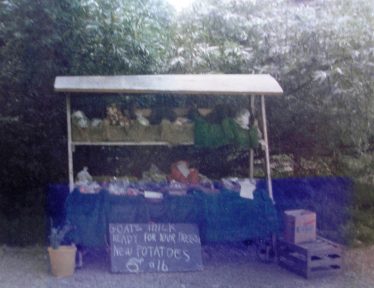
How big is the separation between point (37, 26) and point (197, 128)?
7.50 ft

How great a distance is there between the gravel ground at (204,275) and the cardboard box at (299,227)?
384 mm

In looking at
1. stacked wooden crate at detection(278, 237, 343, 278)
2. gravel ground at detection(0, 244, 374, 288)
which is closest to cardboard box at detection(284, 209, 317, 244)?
stacked wooden crate at detection(278, 237, 343, 278)

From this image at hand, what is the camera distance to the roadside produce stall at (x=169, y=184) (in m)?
7.66

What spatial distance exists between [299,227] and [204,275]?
3.86 feet

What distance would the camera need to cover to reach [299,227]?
25.6 ft

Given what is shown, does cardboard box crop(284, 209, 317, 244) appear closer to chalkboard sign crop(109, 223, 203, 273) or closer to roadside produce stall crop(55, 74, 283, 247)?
roadside produce stall crop(55, 74, 283, 247)

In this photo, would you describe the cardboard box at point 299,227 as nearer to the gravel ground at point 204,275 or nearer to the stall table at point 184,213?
the stall table at point 184,213

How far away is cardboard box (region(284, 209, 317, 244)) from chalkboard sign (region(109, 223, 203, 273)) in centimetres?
100

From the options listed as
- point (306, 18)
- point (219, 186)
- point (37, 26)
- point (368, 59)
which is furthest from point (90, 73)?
point (368, 59)

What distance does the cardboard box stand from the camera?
7793mm

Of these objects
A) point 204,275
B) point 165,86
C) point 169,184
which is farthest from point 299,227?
point 165,86

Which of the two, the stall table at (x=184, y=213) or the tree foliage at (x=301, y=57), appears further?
the tree foliage at (x=301, y=57)

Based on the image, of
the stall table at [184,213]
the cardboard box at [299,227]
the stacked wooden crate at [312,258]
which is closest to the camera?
the stacked wooden crate at [312,258]

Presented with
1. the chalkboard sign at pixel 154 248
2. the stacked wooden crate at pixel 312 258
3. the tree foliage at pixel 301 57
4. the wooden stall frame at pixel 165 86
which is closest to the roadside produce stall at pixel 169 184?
the wooden stall frame at pixel 165 86
